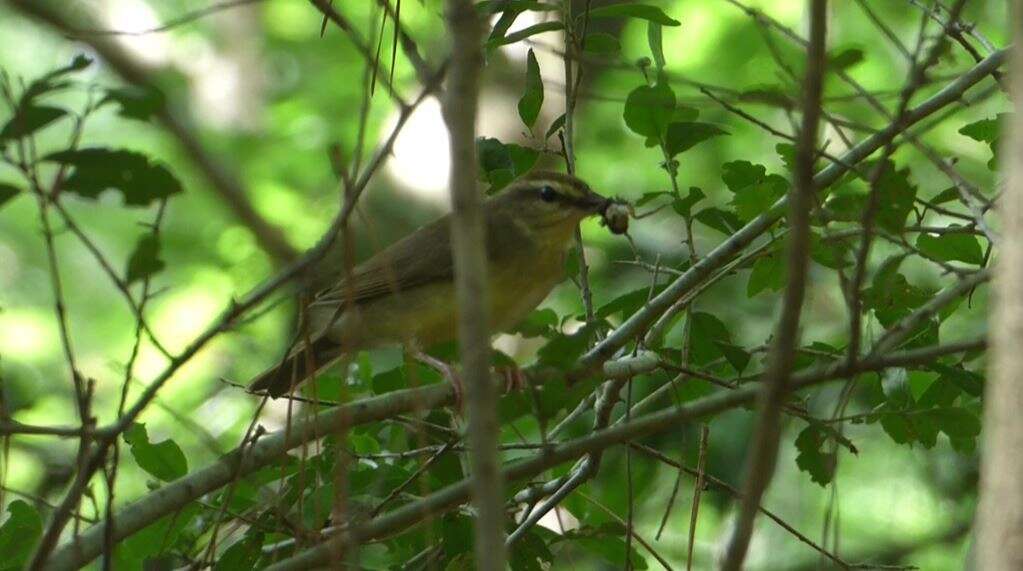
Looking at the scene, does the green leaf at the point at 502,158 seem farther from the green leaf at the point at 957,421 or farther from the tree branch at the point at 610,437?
the green leaf at the point at 957,421

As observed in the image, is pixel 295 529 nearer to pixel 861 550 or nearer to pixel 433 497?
pixel 433 497

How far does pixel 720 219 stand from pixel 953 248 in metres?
0.70

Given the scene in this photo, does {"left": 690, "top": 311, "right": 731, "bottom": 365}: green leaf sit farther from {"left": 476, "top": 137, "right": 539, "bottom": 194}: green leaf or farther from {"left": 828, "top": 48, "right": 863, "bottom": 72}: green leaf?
{"left": 828, "top": 48, "right": 863, "bottom": 72}: green leaf

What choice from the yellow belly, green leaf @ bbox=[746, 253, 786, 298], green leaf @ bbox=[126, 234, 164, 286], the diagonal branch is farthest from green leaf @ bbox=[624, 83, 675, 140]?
the diagonal branch

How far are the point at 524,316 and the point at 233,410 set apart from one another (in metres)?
5.03

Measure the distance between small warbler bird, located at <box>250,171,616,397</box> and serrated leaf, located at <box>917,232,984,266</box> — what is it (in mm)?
1623

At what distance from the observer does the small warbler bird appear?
5.38 m

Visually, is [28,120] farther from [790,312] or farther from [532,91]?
[790,312]

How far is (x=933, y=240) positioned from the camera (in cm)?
396

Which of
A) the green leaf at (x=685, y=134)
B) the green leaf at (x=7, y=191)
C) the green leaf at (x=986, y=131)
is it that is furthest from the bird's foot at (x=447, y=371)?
the green leaf at (x=986, y=131)

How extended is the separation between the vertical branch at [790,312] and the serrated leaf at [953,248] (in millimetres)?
1674

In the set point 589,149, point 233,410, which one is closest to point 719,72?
point 589,149

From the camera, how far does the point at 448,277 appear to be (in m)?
5.62

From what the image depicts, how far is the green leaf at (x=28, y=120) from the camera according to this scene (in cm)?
333
